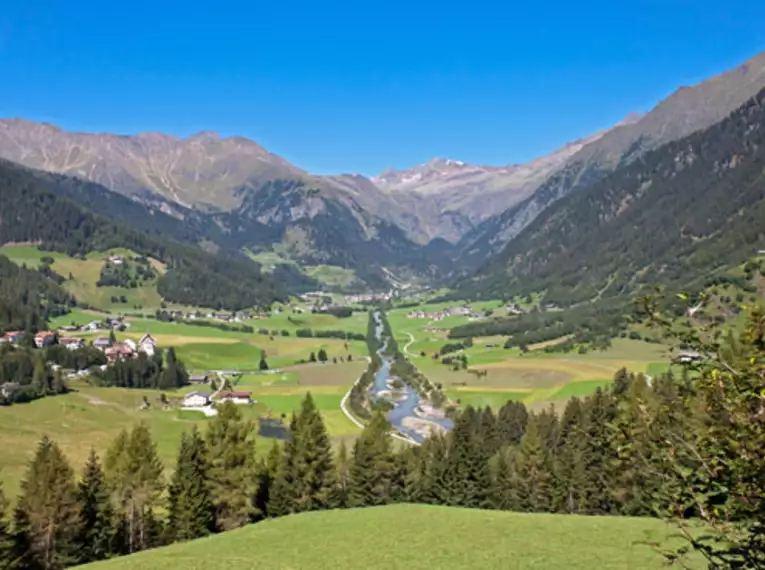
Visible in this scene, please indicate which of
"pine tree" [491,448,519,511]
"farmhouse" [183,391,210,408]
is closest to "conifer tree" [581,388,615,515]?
"pine tree" [491,448,519,511]

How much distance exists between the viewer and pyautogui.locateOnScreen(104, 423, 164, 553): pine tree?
49.3 metres

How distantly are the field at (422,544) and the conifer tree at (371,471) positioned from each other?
58.5ft

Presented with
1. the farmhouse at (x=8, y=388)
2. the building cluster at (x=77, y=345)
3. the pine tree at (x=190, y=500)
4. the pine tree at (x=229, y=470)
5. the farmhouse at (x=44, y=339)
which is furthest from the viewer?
the farmhouse at (x=44, y=339)

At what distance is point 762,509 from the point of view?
7914 millimetres

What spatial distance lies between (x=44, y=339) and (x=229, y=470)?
168 metres

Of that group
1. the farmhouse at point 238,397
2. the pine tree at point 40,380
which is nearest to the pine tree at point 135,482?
the farmhouse at point 238,397

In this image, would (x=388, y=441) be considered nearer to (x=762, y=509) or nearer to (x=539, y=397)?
(x=762, y=509)

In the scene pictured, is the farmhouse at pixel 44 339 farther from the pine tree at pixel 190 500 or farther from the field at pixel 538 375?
the pine tree at pixel 190 500

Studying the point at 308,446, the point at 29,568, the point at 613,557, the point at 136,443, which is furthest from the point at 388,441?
the point at 613,557

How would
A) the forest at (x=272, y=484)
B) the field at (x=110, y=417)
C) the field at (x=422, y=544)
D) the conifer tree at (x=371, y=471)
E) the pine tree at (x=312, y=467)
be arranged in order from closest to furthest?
the field at (x=422, y=544) → the forest at (x=272, y=484) → the pine tree at (x=312, y=467) → the conifer tree at (x=371, y=471) → the field at (x=110, y=417)

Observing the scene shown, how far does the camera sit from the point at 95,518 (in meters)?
47.2

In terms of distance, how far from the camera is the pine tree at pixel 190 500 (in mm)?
48031

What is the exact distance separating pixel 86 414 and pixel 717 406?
436 feet

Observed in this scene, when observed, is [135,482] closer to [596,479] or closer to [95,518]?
[95,518]
